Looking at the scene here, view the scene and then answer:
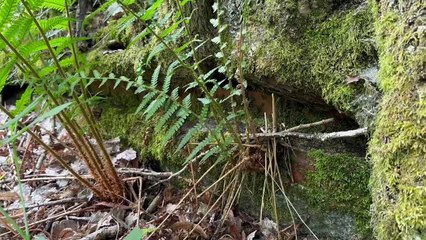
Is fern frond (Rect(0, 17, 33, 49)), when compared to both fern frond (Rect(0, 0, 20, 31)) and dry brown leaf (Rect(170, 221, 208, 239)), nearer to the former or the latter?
fern frond (Rect(0, 0, 20, 31))

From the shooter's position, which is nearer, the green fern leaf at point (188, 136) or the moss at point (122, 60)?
the green fern leaf at point (188, 136)

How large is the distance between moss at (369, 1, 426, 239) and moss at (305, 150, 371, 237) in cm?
37

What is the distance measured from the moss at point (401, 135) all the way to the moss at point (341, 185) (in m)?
0.37

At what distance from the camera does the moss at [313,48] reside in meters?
1.78

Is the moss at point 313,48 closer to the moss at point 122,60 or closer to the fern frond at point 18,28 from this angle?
the moss at point 122,60

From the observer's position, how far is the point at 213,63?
237 centimetres

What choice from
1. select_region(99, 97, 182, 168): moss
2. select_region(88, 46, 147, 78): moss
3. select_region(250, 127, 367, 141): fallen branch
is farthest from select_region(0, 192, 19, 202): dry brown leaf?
select_region(250, 127, 367, 141): fallen branch

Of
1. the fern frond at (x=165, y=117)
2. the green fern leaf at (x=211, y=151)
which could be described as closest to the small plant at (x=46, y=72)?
the fern frond at (x=165, y=117)

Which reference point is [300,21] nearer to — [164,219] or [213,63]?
[213,63]

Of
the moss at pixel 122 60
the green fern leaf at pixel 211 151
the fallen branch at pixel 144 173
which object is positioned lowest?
the fallen branch at pixel 144 173

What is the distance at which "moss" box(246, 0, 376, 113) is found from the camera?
1776mm

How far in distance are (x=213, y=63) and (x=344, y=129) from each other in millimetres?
821

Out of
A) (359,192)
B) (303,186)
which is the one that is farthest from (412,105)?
(303,186)

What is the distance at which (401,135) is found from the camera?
4.10 feet
